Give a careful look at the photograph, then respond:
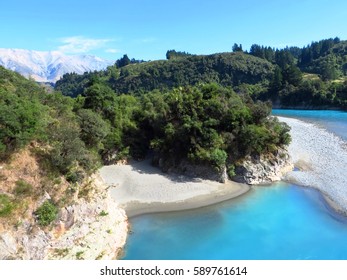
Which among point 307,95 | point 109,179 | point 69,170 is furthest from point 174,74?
point 69,170

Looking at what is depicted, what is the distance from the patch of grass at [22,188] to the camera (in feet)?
59.6

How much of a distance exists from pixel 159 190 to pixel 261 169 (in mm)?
12764

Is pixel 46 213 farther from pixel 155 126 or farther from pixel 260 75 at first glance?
pixel 260 75

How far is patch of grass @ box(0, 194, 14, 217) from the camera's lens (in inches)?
658

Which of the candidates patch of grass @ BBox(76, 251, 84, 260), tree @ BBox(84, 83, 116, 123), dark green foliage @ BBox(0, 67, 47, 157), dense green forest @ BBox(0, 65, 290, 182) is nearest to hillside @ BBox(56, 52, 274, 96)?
tree @ BBox(84, 83, 116, 123)

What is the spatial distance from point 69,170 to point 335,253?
20.3 meters

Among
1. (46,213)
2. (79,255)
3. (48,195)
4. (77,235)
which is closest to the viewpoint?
(46,213)

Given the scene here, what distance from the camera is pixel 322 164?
1558 inches

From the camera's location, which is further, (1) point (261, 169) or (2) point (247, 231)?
(1) point (261, 169)

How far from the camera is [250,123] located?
36.1 meters

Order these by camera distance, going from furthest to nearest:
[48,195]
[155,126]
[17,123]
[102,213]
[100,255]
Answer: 1. [155,126]
2. [102,213]
3. [17,123]
4. [100,255]
5. [48,195]

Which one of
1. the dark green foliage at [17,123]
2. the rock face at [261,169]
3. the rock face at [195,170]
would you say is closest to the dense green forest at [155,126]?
the dark green foliage at [17,123]

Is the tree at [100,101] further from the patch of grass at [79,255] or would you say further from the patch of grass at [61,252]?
the patch of grass at [61,252]

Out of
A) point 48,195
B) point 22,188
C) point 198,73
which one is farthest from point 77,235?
point 198,73
